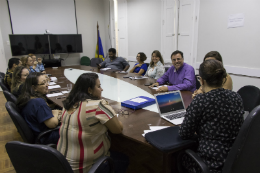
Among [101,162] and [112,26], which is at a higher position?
[112,26]

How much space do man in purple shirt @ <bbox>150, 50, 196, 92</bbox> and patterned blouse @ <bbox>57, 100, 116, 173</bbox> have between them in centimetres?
146

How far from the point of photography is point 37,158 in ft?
2.68

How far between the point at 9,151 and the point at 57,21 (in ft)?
22.2

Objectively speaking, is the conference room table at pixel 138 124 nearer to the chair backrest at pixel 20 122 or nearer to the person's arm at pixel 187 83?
the person's arm at pixel 187 83

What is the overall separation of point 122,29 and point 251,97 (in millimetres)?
5579

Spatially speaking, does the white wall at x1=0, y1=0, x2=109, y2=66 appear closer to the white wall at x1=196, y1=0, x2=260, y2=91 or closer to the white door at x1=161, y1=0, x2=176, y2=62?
the white door at x1=161, y1=0, x2=176, y2=62

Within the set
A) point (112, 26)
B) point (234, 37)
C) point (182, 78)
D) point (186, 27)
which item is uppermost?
point (112, 26)

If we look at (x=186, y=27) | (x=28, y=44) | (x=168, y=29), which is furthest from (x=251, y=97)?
(x=28, y=44)

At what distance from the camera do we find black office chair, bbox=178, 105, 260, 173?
0.88m

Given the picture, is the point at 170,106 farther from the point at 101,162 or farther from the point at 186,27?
the point at 186,27

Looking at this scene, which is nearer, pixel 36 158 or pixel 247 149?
pixel 36 158

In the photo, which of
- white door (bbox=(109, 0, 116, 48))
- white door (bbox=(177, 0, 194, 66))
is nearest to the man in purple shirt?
Answer: white door (bbox=(177, 0, 194, 66))

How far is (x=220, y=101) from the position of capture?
3.64ft

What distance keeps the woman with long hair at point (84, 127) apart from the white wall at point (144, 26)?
4.62 m
